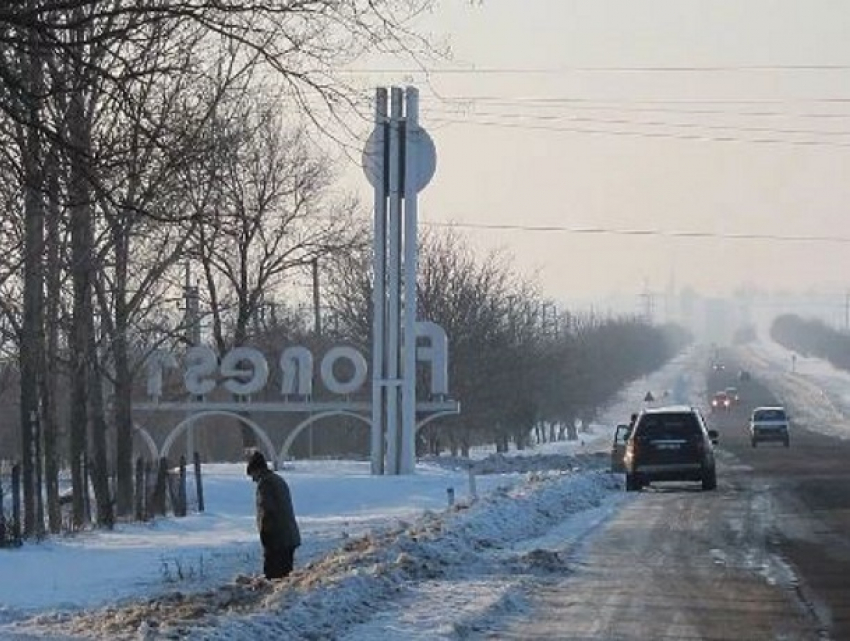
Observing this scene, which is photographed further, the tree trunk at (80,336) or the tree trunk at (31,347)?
the tree trunk at (80,336)

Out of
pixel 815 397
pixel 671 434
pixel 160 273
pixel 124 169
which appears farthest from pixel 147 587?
pixel 815 397

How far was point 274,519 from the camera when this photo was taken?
20.3 m

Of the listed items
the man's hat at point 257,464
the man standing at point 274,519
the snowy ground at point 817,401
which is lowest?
the snowy ground at point 817,401

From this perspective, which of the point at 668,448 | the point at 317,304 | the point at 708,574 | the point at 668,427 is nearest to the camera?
the point at 708,574

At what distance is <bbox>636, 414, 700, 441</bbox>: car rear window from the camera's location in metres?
40.6

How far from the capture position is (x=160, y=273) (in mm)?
35375

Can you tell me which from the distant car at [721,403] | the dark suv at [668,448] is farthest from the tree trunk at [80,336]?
the distant car at [721,403]

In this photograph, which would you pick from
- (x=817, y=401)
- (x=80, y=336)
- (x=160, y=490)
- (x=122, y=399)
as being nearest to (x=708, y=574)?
(x=80, y=336)

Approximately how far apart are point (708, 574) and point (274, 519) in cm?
475

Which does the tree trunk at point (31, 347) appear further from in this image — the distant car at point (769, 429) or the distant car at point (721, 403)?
the distant car at point (721, 403)

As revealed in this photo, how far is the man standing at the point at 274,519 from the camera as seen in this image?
66.4ft

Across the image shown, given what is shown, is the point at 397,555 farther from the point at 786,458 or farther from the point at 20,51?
the point at 786,458

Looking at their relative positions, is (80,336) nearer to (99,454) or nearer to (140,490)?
(99,454)

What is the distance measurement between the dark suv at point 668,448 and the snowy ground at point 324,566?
3.35 feet
